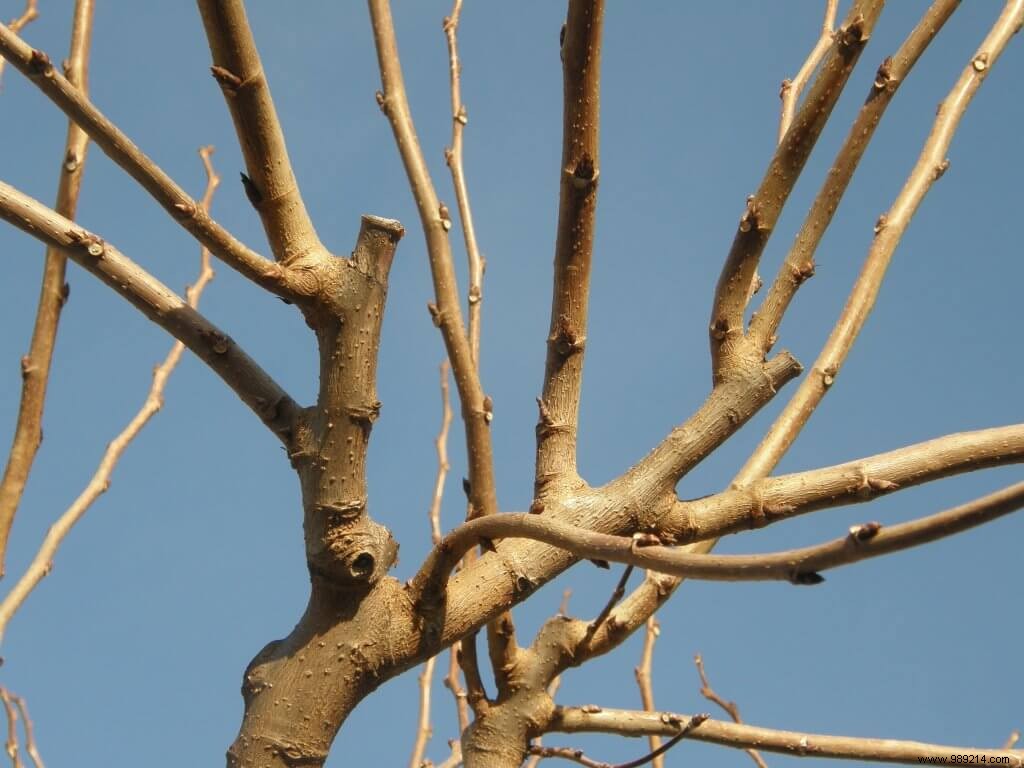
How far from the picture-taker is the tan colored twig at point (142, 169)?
4.82 feet

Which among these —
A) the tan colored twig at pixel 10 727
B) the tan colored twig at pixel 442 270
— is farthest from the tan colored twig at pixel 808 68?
the tan colored twig at pixel 10 727

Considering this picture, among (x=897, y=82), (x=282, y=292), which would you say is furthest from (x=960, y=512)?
Result: (x=897, y=82)

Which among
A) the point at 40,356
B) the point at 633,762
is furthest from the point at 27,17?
the point at 633,762

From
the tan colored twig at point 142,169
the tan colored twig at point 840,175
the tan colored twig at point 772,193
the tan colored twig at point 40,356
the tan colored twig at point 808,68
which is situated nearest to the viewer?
the tan colored twig at point 142,169

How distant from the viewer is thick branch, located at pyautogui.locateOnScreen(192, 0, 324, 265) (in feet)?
5.03

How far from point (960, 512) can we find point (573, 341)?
1124 mm

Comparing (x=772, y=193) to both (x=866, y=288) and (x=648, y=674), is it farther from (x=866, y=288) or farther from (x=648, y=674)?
(x=648, y=674)

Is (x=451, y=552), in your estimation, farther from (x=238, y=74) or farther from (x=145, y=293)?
(x=238, y=74)

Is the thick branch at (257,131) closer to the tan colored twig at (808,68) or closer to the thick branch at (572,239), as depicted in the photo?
the thick branch at (572,239)

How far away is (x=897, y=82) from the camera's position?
1.99 metres

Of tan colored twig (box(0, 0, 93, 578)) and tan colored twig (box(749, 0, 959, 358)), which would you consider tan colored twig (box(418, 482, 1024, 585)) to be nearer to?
tan colored twig (box(749, 0, 959, 358))

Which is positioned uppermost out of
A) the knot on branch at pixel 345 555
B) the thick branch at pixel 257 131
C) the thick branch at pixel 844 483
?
the thick branch at pixel 257 131

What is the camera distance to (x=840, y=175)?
1997 millimetres

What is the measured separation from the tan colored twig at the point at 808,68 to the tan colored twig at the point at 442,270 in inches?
39.9
